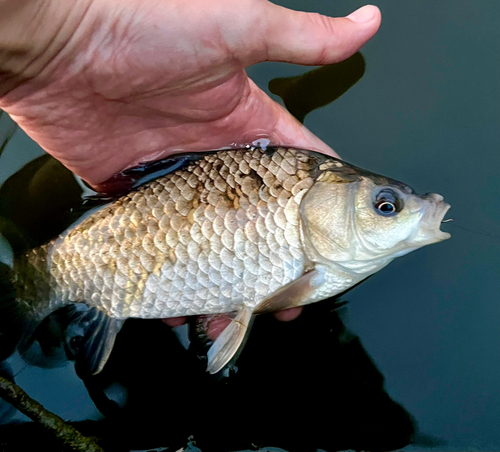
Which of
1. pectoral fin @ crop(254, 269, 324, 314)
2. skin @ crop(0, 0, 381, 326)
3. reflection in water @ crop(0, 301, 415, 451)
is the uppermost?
skin @ crop(0, 0, 381, 326)

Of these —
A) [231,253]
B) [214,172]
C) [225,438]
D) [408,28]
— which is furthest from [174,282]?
[408,28]

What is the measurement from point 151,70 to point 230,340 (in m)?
1.12

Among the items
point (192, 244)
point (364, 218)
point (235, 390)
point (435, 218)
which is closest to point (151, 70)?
point (192, 244)

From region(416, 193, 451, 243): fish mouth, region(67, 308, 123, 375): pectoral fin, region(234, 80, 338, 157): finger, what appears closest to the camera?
region(416, 193, 451, 243): fish mouth

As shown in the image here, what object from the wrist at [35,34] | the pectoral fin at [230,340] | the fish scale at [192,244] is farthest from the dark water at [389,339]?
the wrist at [35,34]

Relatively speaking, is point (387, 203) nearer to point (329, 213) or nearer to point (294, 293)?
point (329, 213)

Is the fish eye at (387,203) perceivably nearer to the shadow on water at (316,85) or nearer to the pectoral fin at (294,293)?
the pectoral fin at (294,293)

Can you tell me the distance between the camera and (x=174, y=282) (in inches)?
65.0

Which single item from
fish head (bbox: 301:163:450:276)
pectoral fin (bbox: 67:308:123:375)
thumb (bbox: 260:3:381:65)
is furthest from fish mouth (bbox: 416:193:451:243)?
pectoral fin (bbox: 67:308:123:375)

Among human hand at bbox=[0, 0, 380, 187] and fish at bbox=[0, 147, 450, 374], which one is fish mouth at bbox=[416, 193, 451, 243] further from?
human hand at bbox=[0, 0, 380, 187]

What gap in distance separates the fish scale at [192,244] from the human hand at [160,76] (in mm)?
319

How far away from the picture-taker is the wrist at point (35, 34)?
1599 mm

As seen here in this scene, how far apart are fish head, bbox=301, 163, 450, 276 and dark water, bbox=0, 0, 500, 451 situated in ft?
1.34

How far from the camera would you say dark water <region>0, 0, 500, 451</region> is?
1.82 metres
